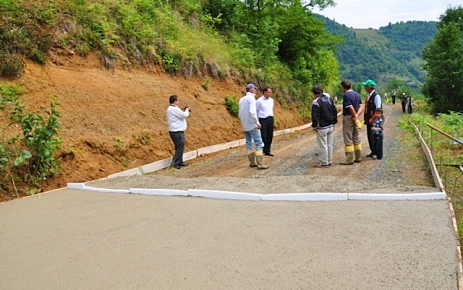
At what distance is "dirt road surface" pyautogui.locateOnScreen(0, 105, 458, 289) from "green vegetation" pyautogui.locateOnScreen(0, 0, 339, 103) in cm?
576

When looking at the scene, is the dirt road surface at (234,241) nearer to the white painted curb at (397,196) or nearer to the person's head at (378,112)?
the white painted curb at (397,196)

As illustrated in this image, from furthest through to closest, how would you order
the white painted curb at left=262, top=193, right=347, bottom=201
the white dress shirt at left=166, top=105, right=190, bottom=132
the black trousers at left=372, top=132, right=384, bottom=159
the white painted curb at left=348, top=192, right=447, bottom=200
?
the white dress shirt at left=166, top=105, right=190, bottom=132
the black trousers at left=372, top=132, right=384, bottom=159
the white painted curb at left=262, top=193, right=347, bottom=201
the white painted curb at left=348, top=192, right=447, bottom=200

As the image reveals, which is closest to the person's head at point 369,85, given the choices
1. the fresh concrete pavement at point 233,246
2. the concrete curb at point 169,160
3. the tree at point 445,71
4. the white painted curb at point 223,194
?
the fresh concrete pavement at point 233,246

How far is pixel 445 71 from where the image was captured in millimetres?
38688

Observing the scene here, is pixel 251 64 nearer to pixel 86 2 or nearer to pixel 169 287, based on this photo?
pixel 86 2

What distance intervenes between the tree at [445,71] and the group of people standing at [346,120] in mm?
33114

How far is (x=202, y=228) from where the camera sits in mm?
5336

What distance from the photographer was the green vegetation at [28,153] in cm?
777

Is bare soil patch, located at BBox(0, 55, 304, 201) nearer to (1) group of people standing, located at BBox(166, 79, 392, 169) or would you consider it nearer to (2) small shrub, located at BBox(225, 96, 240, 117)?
(2) small shrub, located at BBox(225, 96, 240, 117)

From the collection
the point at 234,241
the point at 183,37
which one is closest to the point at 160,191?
the point at 234,241

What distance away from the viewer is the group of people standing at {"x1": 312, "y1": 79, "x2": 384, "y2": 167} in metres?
8.95

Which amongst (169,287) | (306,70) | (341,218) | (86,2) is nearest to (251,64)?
(306,70)

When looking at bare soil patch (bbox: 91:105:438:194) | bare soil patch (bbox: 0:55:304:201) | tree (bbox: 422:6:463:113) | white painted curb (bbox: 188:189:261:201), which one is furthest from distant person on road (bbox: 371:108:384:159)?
tree (bbox: 422:6:463:113)

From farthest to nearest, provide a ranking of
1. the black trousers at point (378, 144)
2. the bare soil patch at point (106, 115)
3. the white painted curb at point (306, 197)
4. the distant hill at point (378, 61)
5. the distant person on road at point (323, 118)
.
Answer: the distant hill at point (378, 61) → the black trousers at point (378, 144) → the bare soil patch at point (106, 115) → the distant person on road at point (323, 118) → the white painted curb at point (306, 197)
